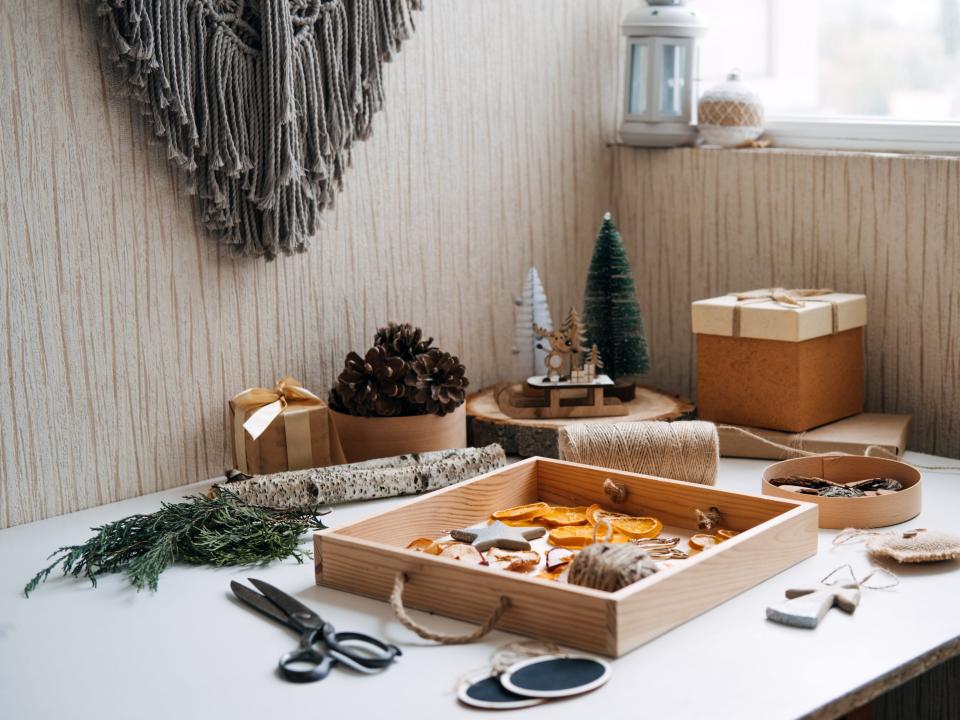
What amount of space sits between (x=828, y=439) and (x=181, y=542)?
0.78 metres

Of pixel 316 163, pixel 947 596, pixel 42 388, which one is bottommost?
pixel 947 596

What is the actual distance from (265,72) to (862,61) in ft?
2.99

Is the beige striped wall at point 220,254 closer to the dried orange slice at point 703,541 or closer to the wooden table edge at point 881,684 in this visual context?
the dried orange slice at point 703,541

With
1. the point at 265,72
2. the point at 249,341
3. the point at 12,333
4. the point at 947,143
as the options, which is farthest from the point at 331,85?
the point at 947,143

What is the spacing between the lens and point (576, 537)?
3.84 ft

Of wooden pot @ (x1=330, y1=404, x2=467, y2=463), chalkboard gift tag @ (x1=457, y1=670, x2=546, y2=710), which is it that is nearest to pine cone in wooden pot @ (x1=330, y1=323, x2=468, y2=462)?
wooden pot @ (x1=330, y1=404, x2=467, y2=463)

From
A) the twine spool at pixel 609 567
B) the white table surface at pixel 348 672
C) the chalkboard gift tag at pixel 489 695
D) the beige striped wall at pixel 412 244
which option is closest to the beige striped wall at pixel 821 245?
the beige striped wall at pixel 412 244

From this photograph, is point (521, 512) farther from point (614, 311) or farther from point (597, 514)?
point (614, 311)

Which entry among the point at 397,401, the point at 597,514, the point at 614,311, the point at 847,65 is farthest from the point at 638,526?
the point at 847,65

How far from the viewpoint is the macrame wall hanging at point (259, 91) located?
130cm

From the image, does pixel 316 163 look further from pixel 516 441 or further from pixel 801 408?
pixel 801 408

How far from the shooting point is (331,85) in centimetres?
146

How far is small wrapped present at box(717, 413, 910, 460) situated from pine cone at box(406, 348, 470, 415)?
0.35m

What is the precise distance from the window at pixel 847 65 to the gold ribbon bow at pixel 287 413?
813 millimetres
